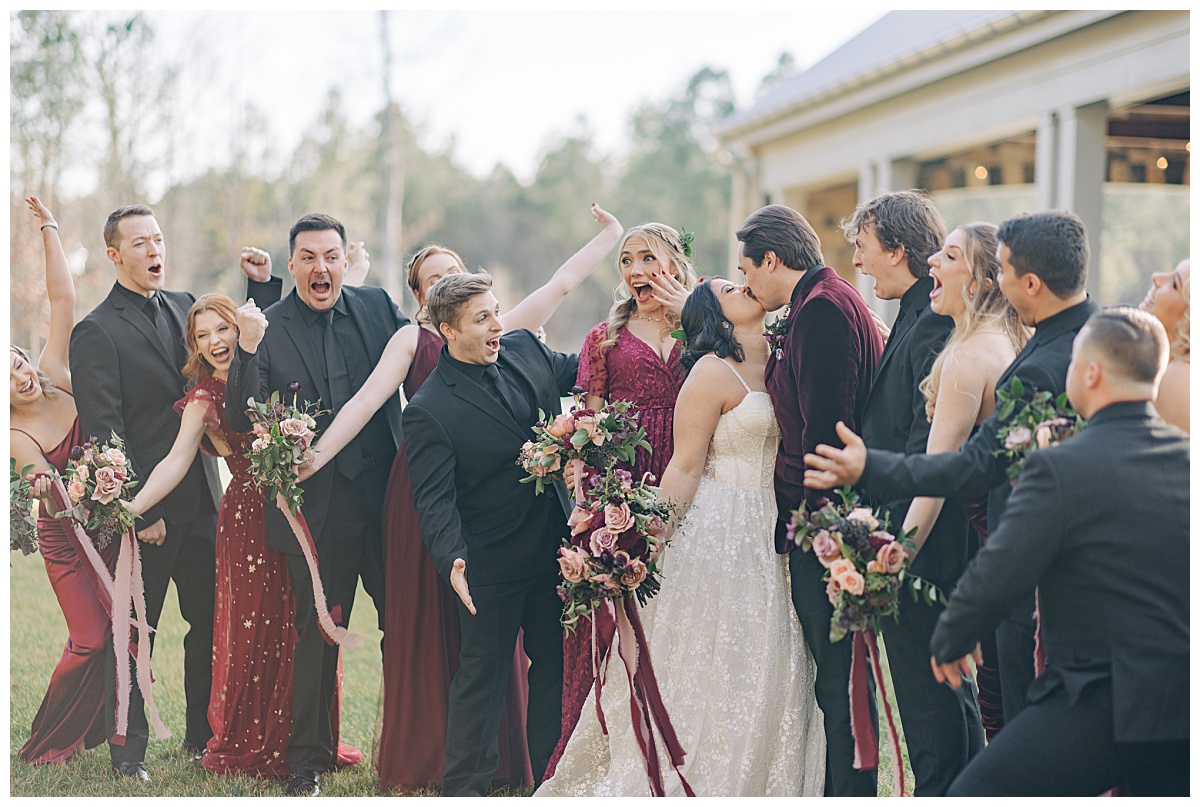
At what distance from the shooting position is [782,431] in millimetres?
4648

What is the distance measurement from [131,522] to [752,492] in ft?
9.74

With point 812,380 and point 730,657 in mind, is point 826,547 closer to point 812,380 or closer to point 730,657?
point 812,380

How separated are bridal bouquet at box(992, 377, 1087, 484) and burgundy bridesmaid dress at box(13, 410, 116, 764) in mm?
4496

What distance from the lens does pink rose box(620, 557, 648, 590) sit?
4.54 m

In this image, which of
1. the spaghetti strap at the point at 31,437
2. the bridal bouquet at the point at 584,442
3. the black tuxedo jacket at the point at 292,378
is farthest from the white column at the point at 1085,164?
the spaghetti strap at the point at 31,437

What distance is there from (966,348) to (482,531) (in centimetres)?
217

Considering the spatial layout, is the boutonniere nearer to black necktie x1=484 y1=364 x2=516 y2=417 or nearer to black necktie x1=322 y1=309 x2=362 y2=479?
black necktie x1=484 y1=364 x2=516 y2=417

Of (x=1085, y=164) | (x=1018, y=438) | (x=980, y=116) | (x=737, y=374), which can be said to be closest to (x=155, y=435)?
(x=737, y=374)

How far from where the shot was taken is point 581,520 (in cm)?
462

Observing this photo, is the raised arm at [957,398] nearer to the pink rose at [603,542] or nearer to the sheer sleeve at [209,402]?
the pink rose at [603,542]

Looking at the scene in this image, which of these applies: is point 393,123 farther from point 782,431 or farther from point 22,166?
point 782,431

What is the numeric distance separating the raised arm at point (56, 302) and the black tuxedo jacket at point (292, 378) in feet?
3.47

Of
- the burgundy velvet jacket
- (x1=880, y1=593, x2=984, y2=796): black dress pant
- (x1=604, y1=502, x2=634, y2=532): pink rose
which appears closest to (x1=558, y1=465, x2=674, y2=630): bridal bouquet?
(x1=604, y1=502, x2=634, y2=532): pink rose

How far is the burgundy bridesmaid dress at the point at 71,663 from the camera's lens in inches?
228
